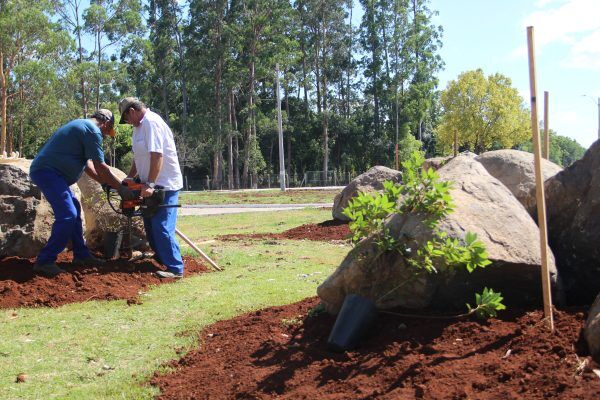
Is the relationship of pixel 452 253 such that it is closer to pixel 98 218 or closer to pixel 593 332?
pixel 593 332

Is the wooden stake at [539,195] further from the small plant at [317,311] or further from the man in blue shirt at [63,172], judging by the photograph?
the man in blue shirt at [63,172]

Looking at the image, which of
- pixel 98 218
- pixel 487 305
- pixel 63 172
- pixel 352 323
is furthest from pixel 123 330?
pixel 98 218

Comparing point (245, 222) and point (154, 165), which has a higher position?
point (154, 165)

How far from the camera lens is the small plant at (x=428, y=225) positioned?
364cm

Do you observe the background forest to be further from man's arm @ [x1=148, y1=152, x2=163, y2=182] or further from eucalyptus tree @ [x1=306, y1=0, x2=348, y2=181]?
man's arm @ [x1=148, y1=152, x2=163, y2=182]

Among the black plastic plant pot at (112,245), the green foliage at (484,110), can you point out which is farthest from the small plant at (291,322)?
the green foliage at (484,110)

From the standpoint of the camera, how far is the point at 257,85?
2314 inches

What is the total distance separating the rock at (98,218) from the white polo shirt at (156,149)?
41.6 inches

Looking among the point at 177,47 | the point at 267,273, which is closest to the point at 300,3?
the point at 177,47

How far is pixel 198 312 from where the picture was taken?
5.83 m

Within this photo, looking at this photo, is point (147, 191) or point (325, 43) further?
point (325, 43)

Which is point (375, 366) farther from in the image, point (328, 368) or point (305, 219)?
point (305, 219)

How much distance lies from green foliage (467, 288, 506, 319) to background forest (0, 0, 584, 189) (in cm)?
4105

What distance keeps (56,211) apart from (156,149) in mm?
1337
